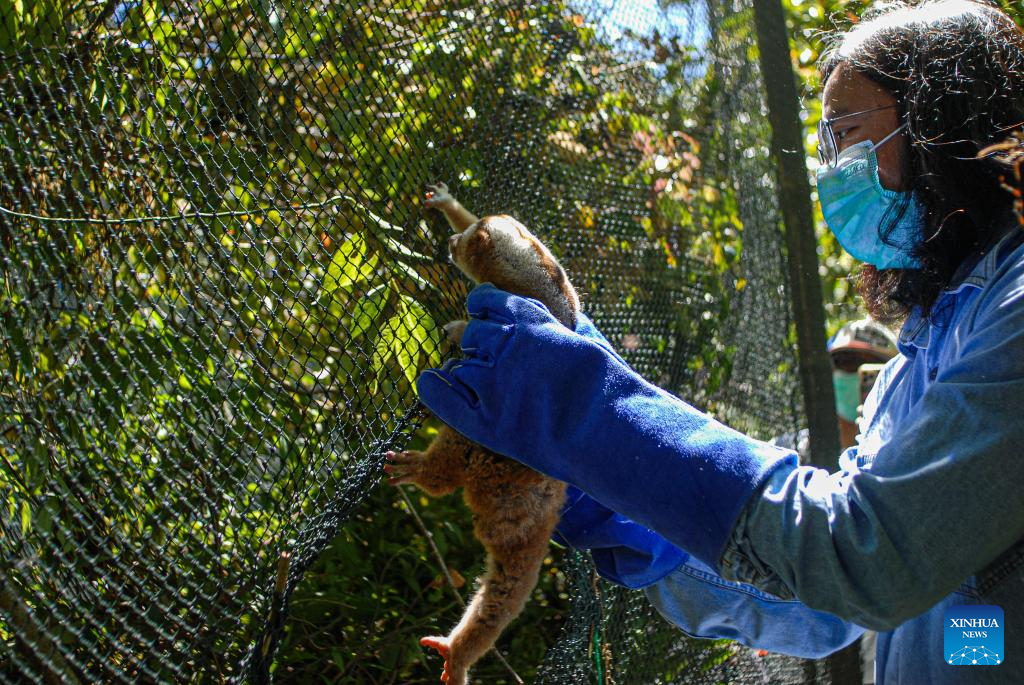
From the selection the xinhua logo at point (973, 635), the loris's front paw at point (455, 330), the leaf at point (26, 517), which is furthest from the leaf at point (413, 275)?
the xinhua logo at point (973, 635)

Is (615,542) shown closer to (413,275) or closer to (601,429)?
(601,429)

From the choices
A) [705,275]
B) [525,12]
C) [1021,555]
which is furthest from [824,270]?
[1021,555]

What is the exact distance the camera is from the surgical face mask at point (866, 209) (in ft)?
5.23

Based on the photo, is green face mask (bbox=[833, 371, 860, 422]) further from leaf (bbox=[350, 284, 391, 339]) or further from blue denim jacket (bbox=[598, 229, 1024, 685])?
blue denim jacket (bbox=[598, 229, 1024, 685])

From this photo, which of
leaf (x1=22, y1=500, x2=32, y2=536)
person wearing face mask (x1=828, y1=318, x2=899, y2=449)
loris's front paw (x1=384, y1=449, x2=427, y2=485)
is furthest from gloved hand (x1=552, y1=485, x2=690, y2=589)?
person wearing face mask (x1=828, y1=318, x2=899, y2=449)

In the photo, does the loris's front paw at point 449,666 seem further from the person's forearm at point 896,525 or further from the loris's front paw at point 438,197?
the loris's front paw at point 438,197

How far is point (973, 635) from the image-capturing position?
4.61 ft

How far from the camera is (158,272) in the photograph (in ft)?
7.90

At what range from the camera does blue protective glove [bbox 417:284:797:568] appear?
123cm

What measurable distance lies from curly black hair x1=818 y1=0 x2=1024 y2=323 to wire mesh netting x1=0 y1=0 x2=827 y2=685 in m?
1.04

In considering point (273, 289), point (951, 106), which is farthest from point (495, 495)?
point (951, 106)

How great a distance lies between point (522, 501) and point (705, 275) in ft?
6.02

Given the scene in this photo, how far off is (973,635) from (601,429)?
0.69 meters

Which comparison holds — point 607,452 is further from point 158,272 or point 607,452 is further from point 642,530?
point 158,272
